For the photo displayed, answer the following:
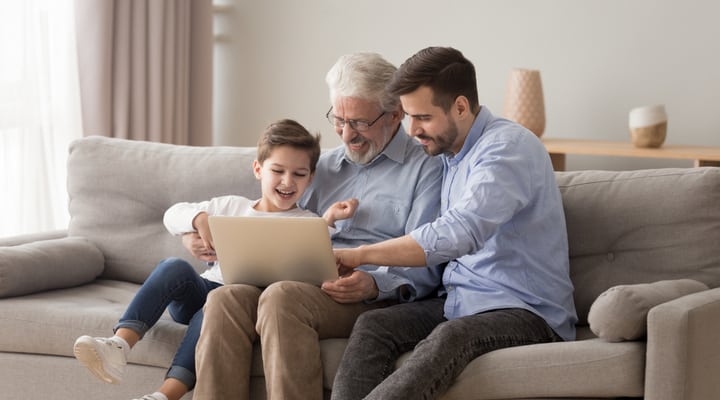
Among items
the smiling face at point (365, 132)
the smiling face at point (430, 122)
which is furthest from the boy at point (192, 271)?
the smiling face at point (430, 122)

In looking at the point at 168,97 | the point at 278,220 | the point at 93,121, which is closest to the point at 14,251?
the point at 278,220

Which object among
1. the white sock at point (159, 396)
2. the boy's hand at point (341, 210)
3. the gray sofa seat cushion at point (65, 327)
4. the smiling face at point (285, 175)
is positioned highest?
the smiling face at point (285, 175)

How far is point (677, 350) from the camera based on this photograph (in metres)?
2.04

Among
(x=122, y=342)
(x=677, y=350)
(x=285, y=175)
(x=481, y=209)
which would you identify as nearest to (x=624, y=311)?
(x=677, y=350)

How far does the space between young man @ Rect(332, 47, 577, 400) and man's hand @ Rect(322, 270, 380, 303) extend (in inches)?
2.4

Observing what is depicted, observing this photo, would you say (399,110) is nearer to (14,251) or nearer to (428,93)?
(428,93)

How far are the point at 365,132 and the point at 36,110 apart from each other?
211 centimetres

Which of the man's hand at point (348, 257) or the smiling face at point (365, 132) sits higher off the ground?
the smiling face at point (365, 132)

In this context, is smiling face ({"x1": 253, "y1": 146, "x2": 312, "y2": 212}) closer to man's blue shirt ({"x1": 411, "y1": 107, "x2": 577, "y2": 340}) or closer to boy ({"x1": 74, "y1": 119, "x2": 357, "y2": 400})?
boy ({"x1": 74, "y1": 119, "x2": 357, "y2": 400})

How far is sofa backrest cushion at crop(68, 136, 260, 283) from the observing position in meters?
3.02

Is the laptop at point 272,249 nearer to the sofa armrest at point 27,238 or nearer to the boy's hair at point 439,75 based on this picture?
the boy's hair at point 439,75

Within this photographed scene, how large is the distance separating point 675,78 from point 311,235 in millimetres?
2173

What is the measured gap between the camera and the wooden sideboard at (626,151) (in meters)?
3.49

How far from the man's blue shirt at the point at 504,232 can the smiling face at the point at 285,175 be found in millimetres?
452
